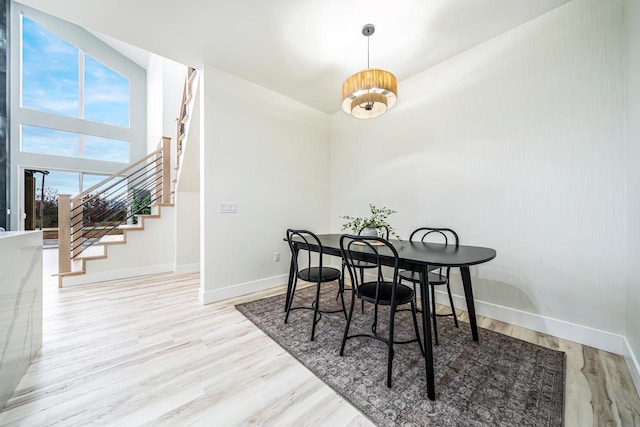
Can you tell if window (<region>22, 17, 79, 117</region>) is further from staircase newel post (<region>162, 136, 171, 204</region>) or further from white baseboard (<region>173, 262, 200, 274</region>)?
white baseboard (<region>173, 262, 200, 274</region>)

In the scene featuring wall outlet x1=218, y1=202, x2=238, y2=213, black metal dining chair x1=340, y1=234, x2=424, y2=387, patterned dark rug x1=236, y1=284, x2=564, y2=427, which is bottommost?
patterned dark rug x1=236, y1=284, x2=564, y2=427

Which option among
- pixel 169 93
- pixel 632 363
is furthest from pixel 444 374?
pixel 169 93

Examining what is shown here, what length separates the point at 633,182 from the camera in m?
1.53

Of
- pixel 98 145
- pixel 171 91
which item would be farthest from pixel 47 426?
pixel 98 145

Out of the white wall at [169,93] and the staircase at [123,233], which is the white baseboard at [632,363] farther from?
the white wall at [169,93]

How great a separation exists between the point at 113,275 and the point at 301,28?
4.08 m

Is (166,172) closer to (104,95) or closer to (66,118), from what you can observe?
(66,118)

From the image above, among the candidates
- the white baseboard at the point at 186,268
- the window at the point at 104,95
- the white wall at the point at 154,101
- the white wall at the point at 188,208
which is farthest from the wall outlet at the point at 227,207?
the window at the point at 104,95

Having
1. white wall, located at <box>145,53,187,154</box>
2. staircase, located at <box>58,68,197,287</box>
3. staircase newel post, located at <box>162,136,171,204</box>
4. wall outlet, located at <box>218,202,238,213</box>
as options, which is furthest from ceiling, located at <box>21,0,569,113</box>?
white wall, located at <box>145,53,187,154</box>

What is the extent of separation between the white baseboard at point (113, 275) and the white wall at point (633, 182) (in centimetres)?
513

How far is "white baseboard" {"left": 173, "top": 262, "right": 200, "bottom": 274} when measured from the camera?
154 inches

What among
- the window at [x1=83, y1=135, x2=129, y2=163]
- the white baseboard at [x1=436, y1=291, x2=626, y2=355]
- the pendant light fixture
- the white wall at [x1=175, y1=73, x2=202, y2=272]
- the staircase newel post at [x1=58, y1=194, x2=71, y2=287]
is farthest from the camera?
the window at [x1=83, y1=135, x2=129, y2=163]

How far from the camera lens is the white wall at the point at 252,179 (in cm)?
273

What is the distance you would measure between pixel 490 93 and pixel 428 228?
1.41 meters
